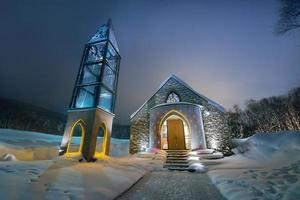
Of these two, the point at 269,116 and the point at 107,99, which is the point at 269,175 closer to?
the point at 107,99

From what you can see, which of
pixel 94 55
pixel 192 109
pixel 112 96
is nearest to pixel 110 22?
pixel 94 55

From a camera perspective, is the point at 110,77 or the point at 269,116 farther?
the point at 269,116

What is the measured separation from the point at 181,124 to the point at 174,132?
0.98m

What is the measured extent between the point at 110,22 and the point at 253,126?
25.8 m

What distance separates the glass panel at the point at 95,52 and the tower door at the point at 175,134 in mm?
8237

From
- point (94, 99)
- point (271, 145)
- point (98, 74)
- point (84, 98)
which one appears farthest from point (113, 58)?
point (271, 145)

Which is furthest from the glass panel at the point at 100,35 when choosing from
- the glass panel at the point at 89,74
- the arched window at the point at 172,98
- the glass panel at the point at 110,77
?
the arched window at the point at 172,98

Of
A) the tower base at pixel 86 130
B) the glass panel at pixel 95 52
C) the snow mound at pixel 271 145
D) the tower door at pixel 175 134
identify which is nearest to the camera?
the snow mound at pixel 271 145

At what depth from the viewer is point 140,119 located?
14.5 meters

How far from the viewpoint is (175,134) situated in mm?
12867

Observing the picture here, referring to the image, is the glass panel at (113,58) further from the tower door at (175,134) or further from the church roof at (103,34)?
the tower door at (175,134)

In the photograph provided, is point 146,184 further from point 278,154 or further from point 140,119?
point 140,119

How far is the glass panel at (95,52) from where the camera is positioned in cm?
1173

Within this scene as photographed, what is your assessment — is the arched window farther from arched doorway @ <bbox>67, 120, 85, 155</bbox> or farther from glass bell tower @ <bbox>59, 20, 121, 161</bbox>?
arched doorway @ <bbox>67, 120, 85, 155</bbox>
